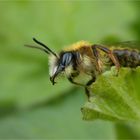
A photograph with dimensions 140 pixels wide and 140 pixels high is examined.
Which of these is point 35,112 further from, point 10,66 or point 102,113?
point 102,113

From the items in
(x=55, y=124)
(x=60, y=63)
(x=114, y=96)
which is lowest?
(x=55, y=124)

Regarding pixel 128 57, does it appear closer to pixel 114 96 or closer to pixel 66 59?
pixel 66 59

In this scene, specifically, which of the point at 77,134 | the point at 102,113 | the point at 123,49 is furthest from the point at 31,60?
the point at 102,113

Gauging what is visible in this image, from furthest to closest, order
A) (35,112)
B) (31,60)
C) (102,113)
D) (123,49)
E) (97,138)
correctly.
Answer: (31,60) → (35,112) → (97,138) → (123,49) → (102,113)

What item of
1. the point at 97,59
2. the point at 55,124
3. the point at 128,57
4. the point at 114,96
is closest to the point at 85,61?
the point at 97,59

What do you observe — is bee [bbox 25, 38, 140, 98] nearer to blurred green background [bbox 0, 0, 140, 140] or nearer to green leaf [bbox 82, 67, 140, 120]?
green leaf [bbox 82, 67, 140, 120]

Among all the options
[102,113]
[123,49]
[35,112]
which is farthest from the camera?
[35,112]
